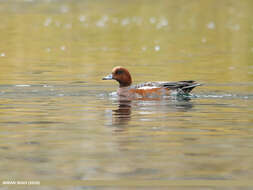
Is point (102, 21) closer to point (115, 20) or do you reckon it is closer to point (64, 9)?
point (115, 20)

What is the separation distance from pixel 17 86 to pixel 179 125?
21.8 feet

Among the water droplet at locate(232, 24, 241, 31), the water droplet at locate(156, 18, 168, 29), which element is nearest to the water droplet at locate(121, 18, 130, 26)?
the water droplet at locate(156, 18, 168, 29)

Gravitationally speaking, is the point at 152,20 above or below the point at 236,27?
above

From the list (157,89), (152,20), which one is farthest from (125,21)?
(157,89)

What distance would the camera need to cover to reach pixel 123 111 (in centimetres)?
1391

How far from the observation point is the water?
909 cm

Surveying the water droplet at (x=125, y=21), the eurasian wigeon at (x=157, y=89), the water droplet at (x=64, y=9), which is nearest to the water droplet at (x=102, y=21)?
the water droplet at (x=125, y=21)

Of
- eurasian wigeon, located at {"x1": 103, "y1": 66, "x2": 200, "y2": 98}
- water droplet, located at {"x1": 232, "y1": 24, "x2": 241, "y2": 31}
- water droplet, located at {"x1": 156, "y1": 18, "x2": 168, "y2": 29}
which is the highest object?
water droplet, located at {"x1": 156, "y1": 18, "x2": 168, "y2": 29}

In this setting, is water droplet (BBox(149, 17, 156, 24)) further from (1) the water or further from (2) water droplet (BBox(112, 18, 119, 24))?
(1) the water

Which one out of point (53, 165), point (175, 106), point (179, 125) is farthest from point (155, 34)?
point (53, 165)

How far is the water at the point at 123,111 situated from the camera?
9.09 meters

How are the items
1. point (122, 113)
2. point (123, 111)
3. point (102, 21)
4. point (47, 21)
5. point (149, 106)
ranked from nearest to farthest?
point (122, 113) < point (123, 111) < point (149, 106) < point (47, 21) < point (102, 21)

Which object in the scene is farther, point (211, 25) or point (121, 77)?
point (211, 25)

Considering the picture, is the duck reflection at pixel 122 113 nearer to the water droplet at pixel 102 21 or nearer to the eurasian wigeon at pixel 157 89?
the eurasian wigeon at pixel 157 89
